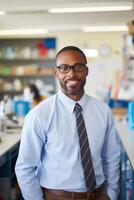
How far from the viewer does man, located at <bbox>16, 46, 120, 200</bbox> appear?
1.78m

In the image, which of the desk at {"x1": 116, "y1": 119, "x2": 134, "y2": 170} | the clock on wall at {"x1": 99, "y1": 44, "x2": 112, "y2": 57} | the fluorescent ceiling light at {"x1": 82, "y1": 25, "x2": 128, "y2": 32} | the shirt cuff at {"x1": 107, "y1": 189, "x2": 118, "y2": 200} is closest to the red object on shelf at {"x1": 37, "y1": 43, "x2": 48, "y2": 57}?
the fluorescent ceiling light at {"x1": 82, "y1": 25, "x2": 128, "y2": 32}

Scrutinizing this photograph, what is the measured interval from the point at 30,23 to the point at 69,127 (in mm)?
5921

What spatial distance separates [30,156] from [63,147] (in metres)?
0.18

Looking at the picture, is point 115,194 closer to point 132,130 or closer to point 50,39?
point 132,130

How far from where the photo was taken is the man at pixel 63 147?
1.78m

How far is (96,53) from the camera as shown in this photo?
8.84 meters

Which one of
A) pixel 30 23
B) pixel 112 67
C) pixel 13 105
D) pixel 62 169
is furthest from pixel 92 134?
pixel 112 67

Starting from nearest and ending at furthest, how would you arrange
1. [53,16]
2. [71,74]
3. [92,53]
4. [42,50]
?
[71,74], [53,16], [92,53], [42,50]

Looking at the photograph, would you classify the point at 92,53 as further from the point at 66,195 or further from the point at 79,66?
the point at 66,195

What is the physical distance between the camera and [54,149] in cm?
179

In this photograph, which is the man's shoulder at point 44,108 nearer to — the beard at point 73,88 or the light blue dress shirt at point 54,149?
the light blue dress shirt at point 54,149

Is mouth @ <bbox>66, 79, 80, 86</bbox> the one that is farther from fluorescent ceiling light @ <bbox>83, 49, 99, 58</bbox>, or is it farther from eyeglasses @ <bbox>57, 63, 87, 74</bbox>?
fluorescent ceiling light @ <bbox>83, 49, 99, 58</bbox>

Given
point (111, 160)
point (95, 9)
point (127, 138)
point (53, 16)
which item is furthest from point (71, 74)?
point (53, 16)

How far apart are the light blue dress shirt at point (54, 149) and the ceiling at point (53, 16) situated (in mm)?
3689
